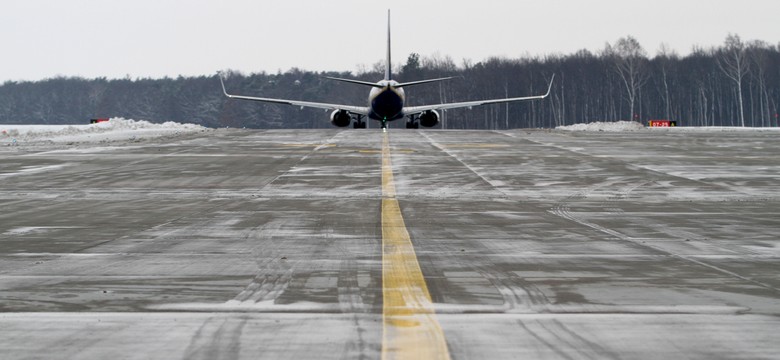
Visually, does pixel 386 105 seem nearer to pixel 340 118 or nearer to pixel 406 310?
pixel 340 118

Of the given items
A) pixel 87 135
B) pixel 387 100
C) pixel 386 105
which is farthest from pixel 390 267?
pixel 386 105

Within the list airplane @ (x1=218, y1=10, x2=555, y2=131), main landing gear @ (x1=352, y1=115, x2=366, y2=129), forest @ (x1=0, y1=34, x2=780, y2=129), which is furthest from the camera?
forest @ (x1=0, y1=34, x2=780, y2=129)

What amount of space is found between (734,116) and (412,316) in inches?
5294

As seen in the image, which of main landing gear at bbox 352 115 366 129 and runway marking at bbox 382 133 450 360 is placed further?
main landing gear at bbox 352 115 366 129

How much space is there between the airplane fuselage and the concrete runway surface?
32.5 meters

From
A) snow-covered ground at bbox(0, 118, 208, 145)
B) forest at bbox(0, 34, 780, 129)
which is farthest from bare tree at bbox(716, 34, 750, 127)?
snow-covered ground at bbox(0, 118, 208, 145)

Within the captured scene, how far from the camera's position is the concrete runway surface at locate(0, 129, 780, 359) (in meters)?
5.58

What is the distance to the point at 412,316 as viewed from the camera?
6352 millimetres

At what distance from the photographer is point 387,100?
178 feet

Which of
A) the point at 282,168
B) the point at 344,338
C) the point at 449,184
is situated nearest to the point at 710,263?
the point at 344,338

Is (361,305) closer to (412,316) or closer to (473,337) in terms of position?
(412,316)

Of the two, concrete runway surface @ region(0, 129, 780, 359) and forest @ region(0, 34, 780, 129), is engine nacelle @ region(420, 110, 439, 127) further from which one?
forest @ region(0, 34, 780, 129)

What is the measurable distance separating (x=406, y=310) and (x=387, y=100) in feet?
157

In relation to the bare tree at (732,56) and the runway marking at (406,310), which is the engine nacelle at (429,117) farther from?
the bare tree at (732,56)
